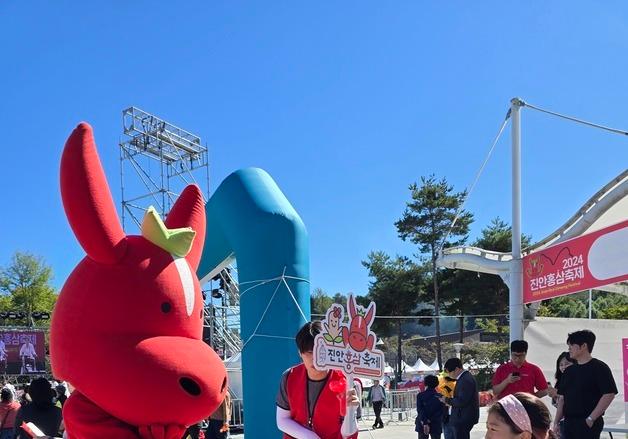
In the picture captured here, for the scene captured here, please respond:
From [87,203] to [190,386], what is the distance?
0.95 m

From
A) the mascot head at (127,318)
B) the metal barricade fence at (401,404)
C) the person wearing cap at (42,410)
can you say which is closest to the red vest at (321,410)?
the mascot head at (127,318)

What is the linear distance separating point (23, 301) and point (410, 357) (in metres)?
28.7

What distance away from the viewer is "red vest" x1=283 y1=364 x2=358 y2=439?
358 cm

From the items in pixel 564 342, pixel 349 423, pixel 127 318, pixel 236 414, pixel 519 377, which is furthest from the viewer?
pixel 236 414

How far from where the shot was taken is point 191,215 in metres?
3.63

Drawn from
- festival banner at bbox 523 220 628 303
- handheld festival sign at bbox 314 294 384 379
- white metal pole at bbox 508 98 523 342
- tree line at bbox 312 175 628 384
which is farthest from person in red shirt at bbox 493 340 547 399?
tree line at bbox 312 175 628 384

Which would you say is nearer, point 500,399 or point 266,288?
point 500,399

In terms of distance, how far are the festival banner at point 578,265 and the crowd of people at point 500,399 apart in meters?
0.98

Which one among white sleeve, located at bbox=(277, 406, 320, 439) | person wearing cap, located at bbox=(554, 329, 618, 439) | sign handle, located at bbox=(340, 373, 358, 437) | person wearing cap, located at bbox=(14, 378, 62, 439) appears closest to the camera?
sign handle, located at bbox=(340, 373, 358, 437)

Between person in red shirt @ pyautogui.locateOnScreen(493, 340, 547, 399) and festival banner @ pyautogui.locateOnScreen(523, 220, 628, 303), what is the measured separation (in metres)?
1.54

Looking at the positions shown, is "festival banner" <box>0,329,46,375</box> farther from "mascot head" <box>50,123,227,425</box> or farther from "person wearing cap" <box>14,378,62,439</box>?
"mascot head" <box>50,123,227,425</box>

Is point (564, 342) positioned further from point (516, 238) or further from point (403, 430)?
point (403, 430)

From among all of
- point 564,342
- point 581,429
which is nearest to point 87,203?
point 581,429

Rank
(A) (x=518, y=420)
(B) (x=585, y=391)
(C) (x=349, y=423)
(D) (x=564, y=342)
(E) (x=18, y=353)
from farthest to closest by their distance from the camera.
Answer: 1. (E) (x=18, y=353)
2. (D) (x=564, y=342)
3. (B) (x=585, y=391)
4. (C) (x=349, y=423)
5. (A) (x=518, y=420)
